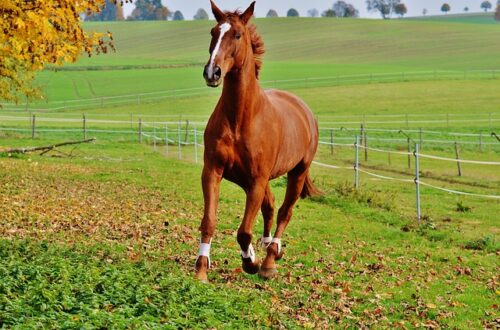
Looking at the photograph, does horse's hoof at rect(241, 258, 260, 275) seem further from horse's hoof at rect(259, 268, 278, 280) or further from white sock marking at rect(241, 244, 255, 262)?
horse's hoof at rect(259, 268, 278, 280)

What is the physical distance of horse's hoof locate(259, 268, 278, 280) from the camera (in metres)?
10.5

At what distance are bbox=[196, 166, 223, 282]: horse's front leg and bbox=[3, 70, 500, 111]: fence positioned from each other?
6645cm

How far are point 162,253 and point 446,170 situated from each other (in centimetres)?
2255

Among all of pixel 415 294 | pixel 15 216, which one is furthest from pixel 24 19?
pixel 415 294

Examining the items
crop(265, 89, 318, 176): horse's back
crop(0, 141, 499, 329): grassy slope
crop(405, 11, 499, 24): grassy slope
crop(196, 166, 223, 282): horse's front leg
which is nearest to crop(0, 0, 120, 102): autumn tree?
crop(0, 141, 499, 329): grassy slope

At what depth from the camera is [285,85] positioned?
88.6m

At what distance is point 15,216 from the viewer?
14.7m

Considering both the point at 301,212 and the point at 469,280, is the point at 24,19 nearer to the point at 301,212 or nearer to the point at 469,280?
the point at 301,212

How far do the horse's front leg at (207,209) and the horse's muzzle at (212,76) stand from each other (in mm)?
1185

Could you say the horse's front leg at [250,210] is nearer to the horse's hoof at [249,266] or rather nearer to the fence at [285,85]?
the horse's hoof at [249,266]

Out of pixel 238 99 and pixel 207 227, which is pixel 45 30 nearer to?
pixel 238 99

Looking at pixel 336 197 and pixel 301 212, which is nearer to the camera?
pixel 301 212

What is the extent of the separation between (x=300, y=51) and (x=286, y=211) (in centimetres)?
11488

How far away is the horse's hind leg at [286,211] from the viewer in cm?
1090
